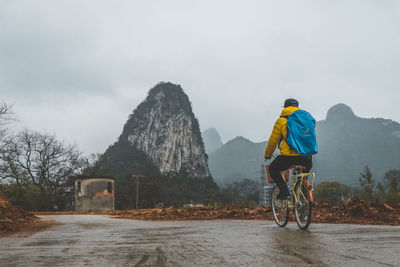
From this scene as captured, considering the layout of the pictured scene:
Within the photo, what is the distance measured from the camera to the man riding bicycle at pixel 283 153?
4582mm

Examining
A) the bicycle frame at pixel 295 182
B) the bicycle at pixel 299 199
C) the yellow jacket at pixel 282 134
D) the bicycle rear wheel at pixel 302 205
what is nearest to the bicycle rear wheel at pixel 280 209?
the bicycle at pixel 299 199

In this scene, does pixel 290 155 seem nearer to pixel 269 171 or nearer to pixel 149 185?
pixel 269 171

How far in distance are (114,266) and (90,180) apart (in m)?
32.5

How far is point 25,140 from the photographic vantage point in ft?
117

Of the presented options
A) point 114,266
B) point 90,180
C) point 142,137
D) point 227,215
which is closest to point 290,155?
point 114,266

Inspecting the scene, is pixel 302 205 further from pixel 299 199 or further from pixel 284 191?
pixel 284 191

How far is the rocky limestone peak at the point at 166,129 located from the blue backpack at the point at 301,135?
107m

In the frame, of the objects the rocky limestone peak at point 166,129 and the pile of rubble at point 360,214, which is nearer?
the pile of rubble at point 360,214

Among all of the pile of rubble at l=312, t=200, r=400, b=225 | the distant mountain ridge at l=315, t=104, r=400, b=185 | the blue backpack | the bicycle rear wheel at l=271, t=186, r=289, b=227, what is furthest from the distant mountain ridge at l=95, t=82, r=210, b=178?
the blue backpack

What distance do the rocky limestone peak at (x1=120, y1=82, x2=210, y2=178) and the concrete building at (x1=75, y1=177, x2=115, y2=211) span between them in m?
78.0

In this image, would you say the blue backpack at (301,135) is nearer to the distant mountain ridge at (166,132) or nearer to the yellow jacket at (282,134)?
the yellow jacket at (282,134)

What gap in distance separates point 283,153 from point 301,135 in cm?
36

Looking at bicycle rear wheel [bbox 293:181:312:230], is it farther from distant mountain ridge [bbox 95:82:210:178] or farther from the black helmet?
distant mountain ridge [bbox 95:82:210:178]

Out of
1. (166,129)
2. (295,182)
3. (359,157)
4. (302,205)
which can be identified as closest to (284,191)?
(295,182)
